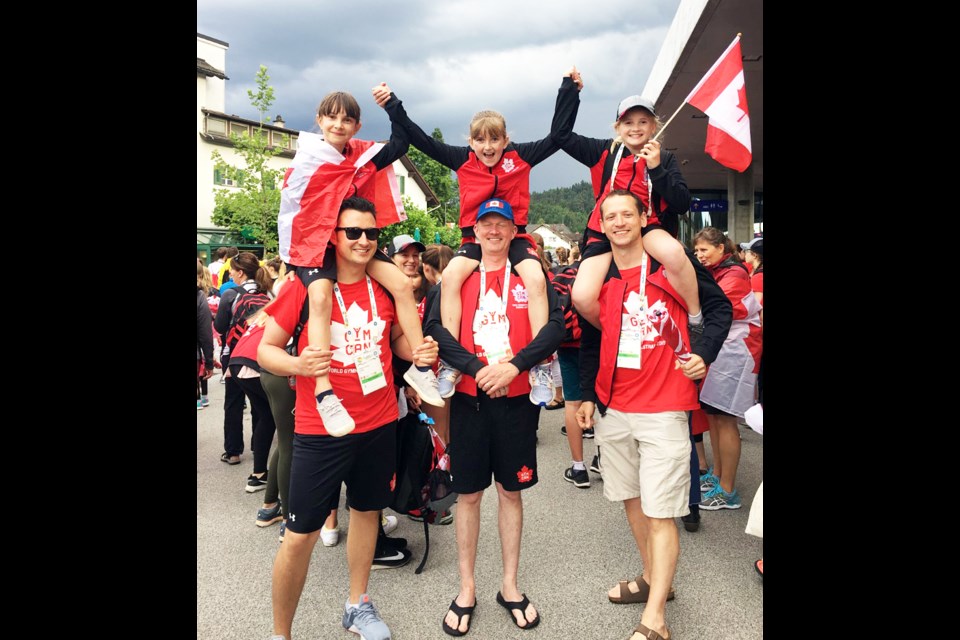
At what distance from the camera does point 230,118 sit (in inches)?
1226

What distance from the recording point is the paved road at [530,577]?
9.49 ft

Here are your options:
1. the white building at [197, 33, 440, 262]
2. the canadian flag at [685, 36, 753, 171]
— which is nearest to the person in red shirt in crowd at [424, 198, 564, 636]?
the canadian flag at [685, 36, 753, 171]

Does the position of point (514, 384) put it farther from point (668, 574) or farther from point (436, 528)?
point (436, 528)

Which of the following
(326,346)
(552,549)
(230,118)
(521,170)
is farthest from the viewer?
(230,118)

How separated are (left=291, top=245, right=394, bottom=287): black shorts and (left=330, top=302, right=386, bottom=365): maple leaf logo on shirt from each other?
0.19 metres

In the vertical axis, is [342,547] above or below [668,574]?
below

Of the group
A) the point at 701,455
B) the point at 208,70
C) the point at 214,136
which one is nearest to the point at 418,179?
the point at 208,70

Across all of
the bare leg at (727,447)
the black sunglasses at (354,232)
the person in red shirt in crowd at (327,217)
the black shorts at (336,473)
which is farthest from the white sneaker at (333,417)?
the bare leg at (727,447)

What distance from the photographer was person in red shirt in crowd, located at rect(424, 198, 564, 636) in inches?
112

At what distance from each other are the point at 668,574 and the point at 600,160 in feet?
7.68

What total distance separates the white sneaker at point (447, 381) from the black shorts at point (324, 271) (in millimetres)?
757

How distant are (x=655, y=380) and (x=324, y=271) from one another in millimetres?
1791

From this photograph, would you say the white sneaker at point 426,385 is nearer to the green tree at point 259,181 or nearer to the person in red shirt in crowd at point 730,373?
the person in red shirt in crowd at point 730,373
